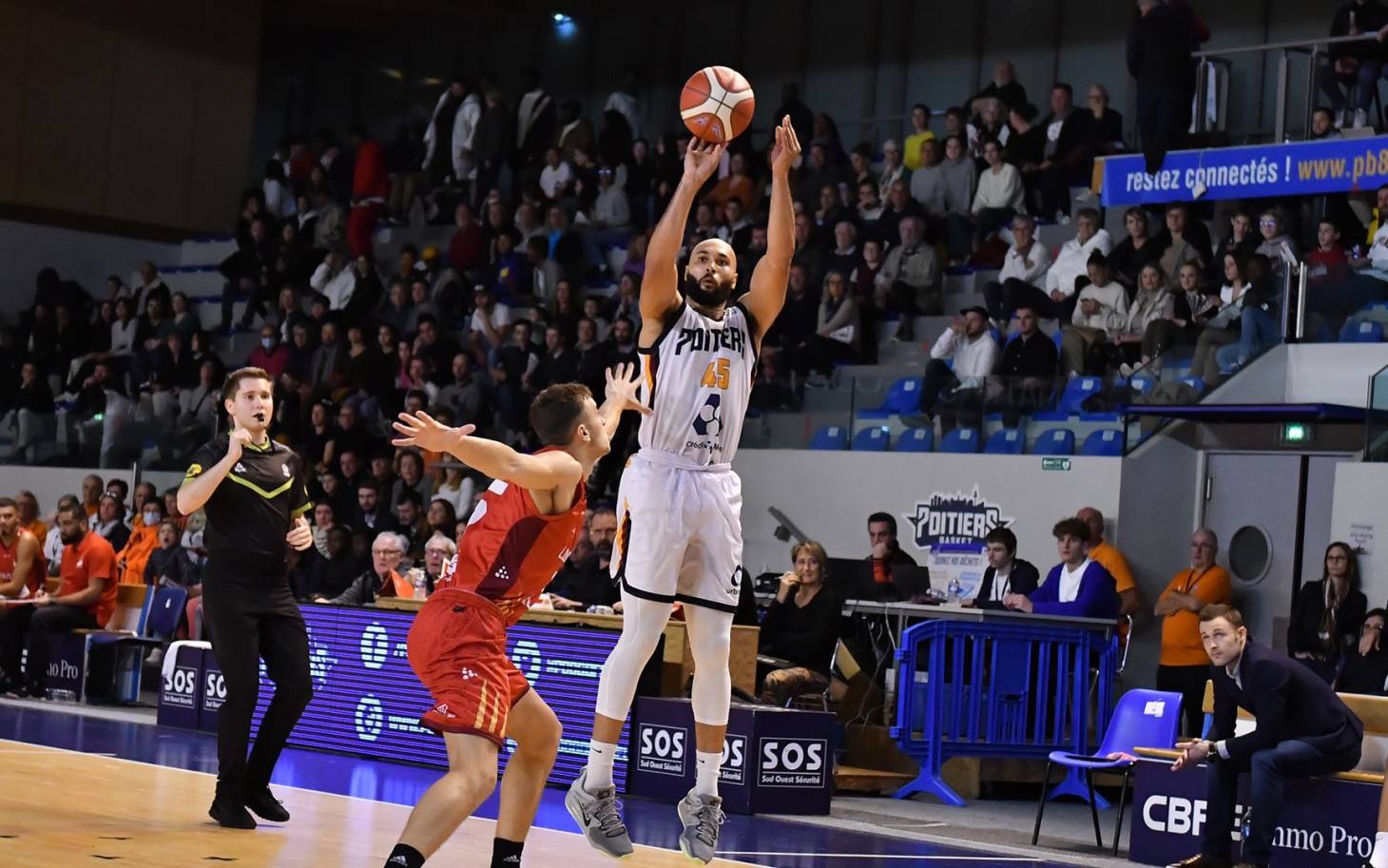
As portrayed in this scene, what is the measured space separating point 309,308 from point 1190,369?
11402mm

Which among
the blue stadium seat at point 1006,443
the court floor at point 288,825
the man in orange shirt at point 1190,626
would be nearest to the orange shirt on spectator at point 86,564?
the court floor at point 288,825

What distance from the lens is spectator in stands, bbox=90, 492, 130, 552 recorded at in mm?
17969

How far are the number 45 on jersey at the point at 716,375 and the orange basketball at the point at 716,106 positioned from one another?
2.72 ft

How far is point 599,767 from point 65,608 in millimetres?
9939

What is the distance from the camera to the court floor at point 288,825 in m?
7.22

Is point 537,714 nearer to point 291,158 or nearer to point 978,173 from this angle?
point 978,173

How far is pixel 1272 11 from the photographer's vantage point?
64.7 feet

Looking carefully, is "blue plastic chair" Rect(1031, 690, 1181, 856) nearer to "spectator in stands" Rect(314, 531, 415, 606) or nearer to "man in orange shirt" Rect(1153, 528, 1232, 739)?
"man in orange shirt" Rect(1153, 528, 1232, 739)

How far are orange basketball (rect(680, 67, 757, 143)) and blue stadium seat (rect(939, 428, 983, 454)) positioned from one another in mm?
8245

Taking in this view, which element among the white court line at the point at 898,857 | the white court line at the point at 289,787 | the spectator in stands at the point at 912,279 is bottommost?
the white court line at the point at 289,787

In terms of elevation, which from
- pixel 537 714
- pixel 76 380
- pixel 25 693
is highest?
pixel 76 380

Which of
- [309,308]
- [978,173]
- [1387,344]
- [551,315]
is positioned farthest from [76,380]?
[1387,344]

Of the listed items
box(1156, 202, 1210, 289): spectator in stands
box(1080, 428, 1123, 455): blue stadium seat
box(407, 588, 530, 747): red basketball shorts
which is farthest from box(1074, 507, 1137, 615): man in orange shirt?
box(407, 588, 530, 747): red basketball shorts

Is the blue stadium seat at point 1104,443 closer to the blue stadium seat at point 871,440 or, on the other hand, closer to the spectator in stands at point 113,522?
the blue stadium seat at point 871,440
